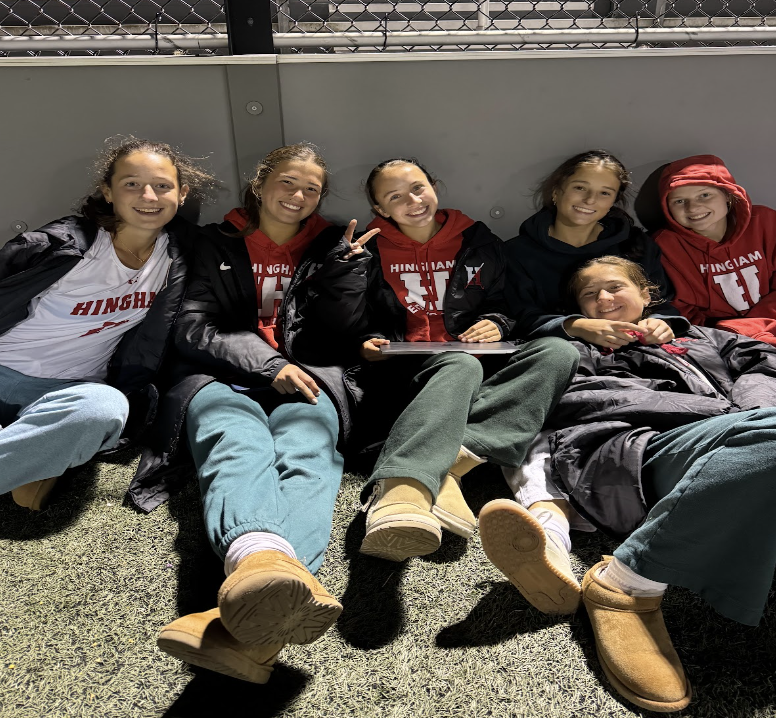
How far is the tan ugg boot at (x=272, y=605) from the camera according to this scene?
1.31m

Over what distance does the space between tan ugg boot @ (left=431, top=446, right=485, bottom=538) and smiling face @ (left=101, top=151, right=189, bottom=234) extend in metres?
1.33

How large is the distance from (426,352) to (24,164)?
5.92 feet

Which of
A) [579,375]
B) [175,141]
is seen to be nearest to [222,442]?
[579,375]

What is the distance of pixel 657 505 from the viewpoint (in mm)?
1462

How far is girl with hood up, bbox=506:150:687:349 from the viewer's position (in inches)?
101

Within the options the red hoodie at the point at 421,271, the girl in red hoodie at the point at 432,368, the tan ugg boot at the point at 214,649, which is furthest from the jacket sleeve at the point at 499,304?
the tan ugg boot at the point at 214,649

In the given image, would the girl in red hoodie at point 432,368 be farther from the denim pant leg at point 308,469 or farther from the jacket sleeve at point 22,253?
the jacket sleeve at point 22,253

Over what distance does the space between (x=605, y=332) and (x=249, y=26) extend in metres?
1.77

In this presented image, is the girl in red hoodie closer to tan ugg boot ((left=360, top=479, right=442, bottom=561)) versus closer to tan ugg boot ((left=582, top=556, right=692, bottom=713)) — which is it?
tan ugg boot ((left=360, top=479, right=442, bottom=561))

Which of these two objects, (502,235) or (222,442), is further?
(502,235)

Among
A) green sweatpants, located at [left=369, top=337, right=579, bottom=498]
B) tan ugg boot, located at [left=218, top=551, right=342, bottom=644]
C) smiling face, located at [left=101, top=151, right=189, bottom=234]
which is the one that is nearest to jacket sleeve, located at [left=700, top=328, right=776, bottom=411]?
green sweatpants, located at [left=369, top=337, right=579, bottom=498]

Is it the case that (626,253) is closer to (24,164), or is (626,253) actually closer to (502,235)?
(502,235)

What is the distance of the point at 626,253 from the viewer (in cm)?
260

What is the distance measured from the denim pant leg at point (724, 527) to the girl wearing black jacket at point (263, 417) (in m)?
0.72
